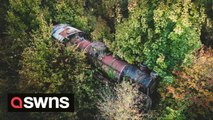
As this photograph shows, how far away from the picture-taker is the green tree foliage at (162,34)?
2546cm

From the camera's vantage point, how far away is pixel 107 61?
3234cm

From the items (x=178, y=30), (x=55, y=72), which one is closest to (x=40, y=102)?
(x=55, y=72)

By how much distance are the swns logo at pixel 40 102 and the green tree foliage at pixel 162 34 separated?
26.1 ft

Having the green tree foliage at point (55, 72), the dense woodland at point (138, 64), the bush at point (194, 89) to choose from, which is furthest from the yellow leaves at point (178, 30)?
the green tree foliage at point (55, 72)

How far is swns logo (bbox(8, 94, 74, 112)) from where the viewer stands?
25.6 m

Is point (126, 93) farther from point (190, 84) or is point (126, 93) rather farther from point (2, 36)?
point (2, 36)

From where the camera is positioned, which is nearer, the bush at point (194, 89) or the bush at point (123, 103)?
the bush at point (194, 89)

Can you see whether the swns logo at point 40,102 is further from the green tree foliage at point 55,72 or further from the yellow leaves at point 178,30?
the yellow leaves at point 178,30

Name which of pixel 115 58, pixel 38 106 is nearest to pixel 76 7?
pixel 115 58

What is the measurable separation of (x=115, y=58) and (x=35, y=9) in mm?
13518

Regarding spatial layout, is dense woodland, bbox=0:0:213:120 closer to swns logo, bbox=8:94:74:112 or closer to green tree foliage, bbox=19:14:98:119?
green tree foliage, bbox=19:14:98:119

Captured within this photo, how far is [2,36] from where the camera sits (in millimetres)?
40625

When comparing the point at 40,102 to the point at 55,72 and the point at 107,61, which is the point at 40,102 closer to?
the point at 55,72

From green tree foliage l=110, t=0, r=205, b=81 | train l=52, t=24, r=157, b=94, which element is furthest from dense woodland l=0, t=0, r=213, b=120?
train l=52, t=24, r=157, b=94
